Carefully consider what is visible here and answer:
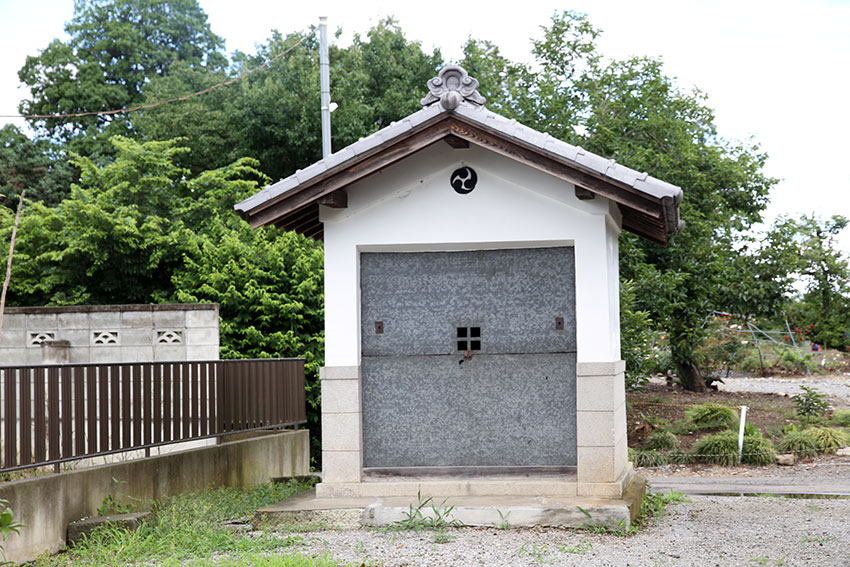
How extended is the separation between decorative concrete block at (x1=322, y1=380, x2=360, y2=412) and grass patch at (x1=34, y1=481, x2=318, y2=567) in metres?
1.36

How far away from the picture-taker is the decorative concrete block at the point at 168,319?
13016mm

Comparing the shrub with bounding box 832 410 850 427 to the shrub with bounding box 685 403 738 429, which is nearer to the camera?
the shrub with bounding box 685 403 738 429

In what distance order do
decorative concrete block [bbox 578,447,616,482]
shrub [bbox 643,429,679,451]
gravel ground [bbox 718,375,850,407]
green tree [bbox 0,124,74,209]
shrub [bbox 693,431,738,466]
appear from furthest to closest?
1. green tree [bbox 0,124,74,209]
2. gravel ground [bbox 718,375,850,407]
3. shrub [bbox 643,429,679,451]
4. shrub [bbox 693,431,738,466]
5. decorative concrete block [bbox 578,447,616,482]

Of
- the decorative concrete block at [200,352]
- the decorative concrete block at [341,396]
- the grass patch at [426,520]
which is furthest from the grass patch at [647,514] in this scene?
the decorative concrete block at [200,352]

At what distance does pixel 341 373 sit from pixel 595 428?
Answer: 2.49m

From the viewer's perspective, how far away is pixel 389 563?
6.99 meters

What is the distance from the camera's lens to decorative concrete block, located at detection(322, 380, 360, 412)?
9.22m

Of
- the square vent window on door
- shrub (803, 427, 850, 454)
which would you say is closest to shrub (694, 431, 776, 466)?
shrub (803, 427, 850, 454)

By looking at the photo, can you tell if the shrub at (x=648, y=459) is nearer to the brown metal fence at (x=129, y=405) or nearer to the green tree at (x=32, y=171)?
the brown metal fence at (x=129, y=405)

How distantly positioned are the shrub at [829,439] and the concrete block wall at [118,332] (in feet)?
33.1

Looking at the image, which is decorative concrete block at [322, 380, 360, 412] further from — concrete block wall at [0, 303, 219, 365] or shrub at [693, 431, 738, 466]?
shrub at [693, 431, 738, 466]

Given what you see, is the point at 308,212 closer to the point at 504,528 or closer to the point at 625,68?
the point at 504,528

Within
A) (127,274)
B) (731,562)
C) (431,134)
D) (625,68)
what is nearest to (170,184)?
(127,274)

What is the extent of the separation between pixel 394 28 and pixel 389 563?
85.5ft
